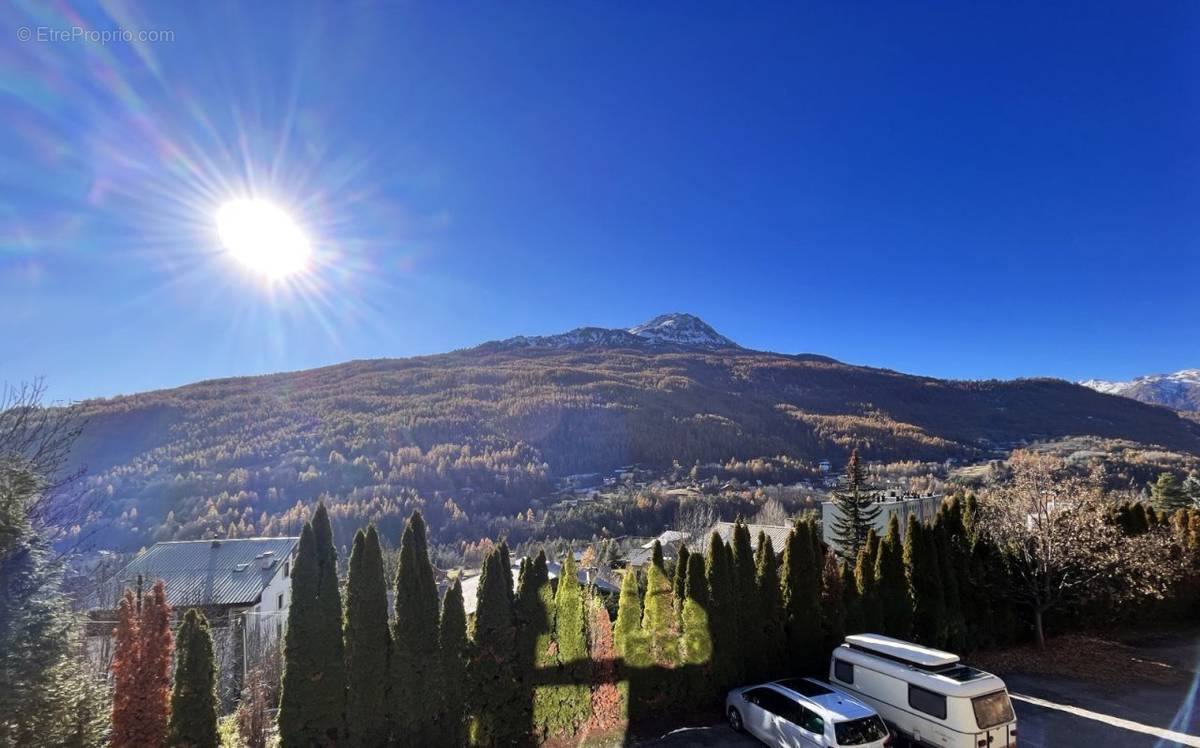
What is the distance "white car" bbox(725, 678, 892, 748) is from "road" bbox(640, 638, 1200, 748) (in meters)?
0.55

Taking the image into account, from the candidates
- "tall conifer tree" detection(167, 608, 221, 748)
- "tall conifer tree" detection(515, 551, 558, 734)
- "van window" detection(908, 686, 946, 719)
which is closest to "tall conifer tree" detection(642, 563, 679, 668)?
"tall conifer tree" detection(515, 551, 558, 734)

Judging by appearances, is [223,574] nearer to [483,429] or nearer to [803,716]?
[803,716]

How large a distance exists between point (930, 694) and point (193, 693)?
39.1 ft

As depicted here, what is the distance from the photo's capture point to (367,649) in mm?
9508

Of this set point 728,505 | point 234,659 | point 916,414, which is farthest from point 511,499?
point 916,414

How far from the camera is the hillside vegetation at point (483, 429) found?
269ft

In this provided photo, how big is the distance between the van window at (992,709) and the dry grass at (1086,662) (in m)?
6.92

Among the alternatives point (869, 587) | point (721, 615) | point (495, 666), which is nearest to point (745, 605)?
point (721, 615)

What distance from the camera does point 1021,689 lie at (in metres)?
13.7

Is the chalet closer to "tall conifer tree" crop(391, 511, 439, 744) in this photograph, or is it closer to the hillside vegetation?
"tall conifer tree" crop(391, 511, 439, 744)

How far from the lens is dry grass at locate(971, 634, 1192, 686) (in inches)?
567

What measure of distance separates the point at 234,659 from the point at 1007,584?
78.7 ft

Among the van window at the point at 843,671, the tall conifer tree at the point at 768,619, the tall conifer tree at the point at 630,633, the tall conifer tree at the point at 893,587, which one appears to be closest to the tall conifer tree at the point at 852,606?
the tall conifer tree at the point at 893,587

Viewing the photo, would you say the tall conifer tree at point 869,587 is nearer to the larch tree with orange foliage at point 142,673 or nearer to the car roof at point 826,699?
the car roof at point 826,699
